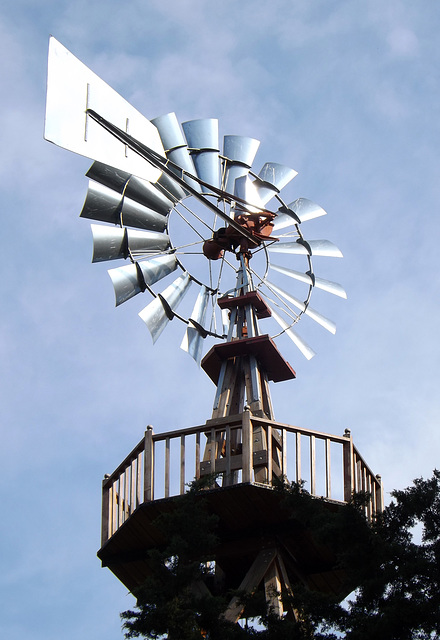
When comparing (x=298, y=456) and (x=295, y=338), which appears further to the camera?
(x=295, y=338)

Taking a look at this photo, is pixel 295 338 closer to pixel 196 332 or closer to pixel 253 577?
pixel 196 332

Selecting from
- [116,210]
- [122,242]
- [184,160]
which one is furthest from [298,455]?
[184,160]

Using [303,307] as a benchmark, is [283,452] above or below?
below

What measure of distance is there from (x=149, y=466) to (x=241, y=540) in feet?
4.16

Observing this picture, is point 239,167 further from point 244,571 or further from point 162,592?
point 162,592

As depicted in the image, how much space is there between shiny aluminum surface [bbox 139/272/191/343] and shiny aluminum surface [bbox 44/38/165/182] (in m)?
1.39

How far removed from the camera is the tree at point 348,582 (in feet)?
37.3

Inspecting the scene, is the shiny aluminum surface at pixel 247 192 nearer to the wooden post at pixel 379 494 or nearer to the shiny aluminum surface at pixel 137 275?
the shiny aluminum surface at pixel 137 275

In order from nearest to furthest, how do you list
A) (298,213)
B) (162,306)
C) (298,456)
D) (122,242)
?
(298,456)
(122,242)
(162,306)
(298,213)

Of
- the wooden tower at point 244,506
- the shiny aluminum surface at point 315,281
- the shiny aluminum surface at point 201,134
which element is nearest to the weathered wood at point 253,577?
the wooden tower at point 244,506

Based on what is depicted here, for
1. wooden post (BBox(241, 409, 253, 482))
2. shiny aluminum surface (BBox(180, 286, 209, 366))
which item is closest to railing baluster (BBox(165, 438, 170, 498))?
wooden post (BBox(241, 409, 253, 482))

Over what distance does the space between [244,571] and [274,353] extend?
2.64 m

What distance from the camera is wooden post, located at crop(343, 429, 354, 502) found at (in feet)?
43.5

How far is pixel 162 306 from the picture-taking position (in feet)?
50.9
